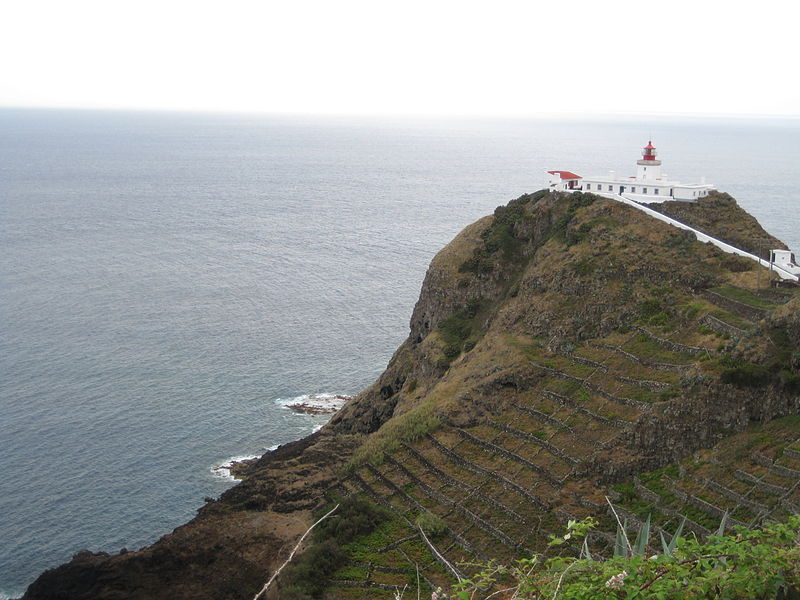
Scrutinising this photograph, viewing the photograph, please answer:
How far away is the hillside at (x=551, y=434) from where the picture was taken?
46.0m

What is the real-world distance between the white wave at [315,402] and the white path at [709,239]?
36.4 metres

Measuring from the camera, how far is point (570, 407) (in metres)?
55.6

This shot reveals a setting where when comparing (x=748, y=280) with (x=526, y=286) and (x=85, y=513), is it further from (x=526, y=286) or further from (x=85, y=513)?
(x=85, y=513)

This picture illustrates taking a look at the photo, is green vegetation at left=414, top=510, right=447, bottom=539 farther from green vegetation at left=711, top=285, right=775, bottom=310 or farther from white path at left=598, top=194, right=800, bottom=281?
white path at left=598, top=194, right=800, bottom=281

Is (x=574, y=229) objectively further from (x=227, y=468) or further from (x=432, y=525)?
(x=227, y=468)

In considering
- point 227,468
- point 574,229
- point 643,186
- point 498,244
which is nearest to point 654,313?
point 574,229

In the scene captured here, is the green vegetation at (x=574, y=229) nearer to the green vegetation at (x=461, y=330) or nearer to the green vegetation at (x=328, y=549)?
the green vegetation at (x=461, y=330)

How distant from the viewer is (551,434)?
5384 cm

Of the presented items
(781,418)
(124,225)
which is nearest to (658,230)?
(781,418)

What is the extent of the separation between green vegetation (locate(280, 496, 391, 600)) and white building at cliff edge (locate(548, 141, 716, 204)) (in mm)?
44095

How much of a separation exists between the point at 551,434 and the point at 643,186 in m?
37.2

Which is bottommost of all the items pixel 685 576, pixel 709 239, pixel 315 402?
pixel 315 402

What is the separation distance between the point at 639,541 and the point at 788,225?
149209 millimetres

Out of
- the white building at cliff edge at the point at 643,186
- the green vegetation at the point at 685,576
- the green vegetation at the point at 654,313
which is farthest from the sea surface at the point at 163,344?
the green vegetation at the point at 685,576
